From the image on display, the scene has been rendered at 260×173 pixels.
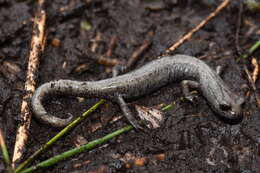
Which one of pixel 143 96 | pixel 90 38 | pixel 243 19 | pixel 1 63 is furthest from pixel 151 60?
pixel 1 63

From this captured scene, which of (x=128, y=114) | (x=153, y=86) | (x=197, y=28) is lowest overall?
(x=128, y=114)

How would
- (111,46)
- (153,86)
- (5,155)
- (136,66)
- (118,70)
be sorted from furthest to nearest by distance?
(111,46)
(136,66)
(118,70)
(153,86)
(5,155)

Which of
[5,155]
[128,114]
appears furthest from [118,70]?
[5,155]

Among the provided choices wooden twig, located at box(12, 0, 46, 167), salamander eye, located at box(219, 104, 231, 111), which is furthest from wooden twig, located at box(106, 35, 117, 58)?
salamander eye, located at box(219, 104, 231, 111)

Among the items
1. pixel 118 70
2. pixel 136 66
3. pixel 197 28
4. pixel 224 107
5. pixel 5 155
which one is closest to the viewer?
pixel 5 155

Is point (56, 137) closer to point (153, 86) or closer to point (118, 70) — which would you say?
point (118, 70)

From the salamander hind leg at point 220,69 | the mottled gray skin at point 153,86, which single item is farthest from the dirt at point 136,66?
the mottled gray skin at point 153,86

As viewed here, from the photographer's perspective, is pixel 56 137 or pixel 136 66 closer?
pixel 56 137

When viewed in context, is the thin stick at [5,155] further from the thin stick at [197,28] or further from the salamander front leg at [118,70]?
the thin stick at [197,28]

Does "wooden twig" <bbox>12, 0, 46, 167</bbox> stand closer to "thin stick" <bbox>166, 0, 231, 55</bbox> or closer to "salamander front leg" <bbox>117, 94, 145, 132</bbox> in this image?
"salamander front leg" <bbox>117, 94, 145, 132</bbox>
